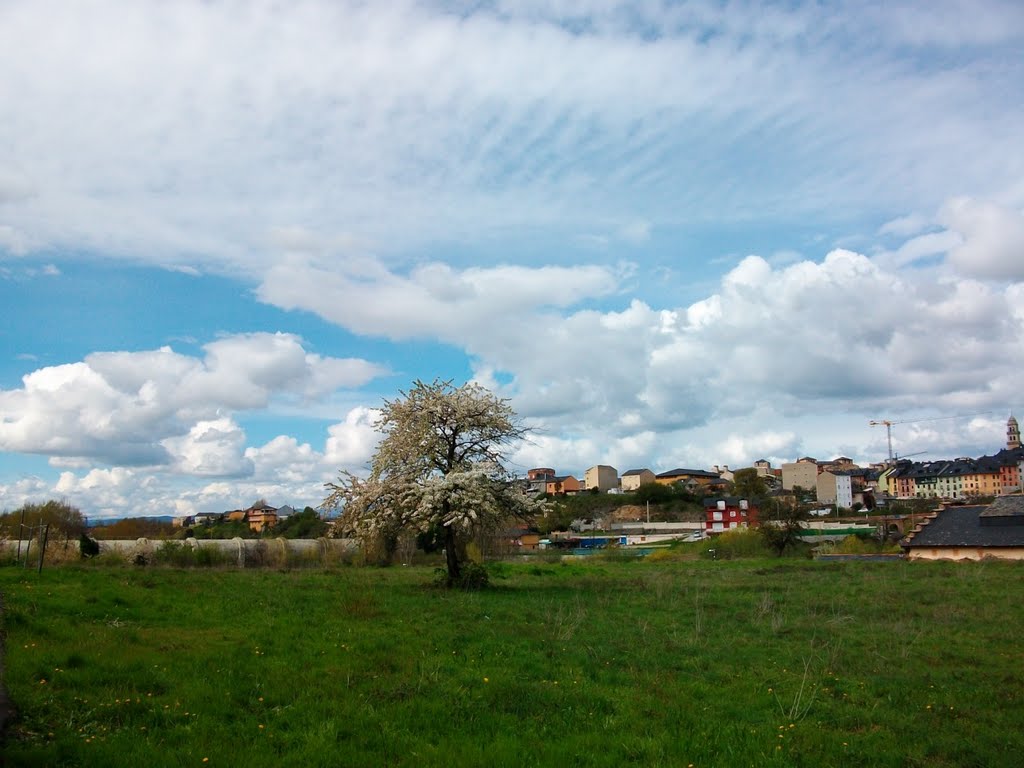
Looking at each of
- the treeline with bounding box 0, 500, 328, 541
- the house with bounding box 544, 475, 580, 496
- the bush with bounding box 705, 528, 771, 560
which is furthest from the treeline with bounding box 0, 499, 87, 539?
the house with bounding box 544, 475, 580, 496

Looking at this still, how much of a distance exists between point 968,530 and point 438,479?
40.7m

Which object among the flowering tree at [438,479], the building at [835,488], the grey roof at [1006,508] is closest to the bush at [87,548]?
the flowering tree at [438,479]

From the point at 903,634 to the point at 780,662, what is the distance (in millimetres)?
5107

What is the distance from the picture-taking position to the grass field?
28.0 ft

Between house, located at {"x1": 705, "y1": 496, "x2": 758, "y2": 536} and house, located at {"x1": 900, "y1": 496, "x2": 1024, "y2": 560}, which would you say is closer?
house, located at {"x1": 900, "y1": 496, "x2": 1024, "y2": 560}

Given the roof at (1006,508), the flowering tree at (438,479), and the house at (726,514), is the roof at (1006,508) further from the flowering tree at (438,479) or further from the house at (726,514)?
the house at (726,514)

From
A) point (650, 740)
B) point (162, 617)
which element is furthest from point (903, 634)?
point (162, 617)

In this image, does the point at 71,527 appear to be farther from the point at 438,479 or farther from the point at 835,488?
the point at 835,488

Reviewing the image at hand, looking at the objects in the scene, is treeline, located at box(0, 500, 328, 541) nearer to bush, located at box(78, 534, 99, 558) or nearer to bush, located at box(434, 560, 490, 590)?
bush, located at box(78, 534, 99, 558)

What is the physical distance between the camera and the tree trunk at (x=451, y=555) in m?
26.2

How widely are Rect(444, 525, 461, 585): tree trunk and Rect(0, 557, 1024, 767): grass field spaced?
497 centimetres

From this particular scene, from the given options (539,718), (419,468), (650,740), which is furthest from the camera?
(419,468)

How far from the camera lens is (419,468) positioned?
27297 millimetres

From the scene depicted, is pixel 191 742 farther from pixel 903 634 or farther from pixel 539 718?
pixel 903 634
